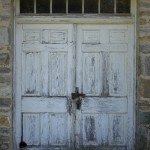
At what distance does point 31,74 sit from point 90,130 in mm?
1303

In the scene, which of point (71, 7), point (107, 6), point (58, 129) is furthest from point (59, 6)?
point (58, 129)

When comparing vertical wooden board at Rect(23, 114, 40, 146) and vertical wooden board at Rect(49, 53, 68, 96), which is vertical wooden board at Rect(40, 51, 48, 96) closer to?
vertical wooden board at Rect(49, 53, 68, 96)

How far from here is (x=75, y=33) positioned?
24.2 feet

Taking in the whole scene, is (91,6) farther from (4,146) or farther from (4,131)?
(4,146)

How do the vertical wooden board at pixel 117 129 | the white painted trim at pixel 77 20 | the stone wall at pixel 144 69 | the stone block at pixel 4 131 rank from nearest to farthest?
1. the stone wall at pixel 144 69
2. the stone block at pixel 4 131
3. the white painted trim at pixel 77 20
4. the vertical wooden board at pixel 117 129

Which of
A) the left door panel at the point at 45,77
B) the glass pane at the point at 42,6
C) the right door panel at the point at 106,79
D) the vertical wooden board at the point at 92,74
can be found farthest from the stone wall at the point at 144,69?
the glass pane at the point at 42,6

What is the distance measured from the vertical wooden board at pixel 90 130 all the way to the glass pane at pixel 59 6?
1728 mm

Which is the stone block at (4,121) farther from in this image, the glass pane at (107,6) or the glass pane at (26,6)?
the glass pane at (107,6)

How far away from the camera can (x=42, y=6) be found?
7.38 meters

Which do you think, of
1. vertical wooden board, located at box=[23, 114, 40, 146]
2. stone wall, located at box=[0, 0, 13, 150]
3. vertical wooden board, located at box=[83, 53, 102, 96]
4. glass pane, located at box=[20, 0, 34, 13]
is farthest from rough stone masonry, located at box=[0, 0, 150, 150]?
vertical wooden board, located at box=[83, 53, 102, 96]

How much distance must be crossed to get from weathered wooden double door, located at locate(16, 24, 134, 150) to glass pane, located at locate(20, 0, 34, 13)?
0.78 feet

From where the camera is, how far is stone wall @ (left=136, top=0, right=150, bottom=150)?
7016 millimetres

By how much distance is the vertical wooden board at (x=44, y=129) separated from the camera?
7.45m

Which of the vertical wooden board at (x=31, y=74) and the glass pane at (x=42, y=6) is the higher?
the glass pane at (x=42, y=6)
